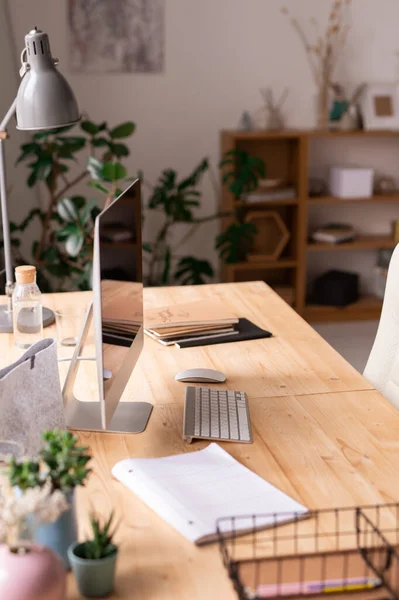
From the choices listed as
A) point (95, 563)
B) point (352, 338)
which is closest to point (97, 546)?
point (95, 563)

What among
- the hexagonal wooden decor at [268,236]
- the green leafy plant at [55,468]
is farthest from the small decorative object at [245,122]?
the green leafy plant at [55,468]

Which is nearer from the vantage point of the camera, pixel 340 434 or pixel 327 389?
pixel 340 434

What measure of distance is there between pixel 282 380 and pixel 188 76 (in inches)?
118

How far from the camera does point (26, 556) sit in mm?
975

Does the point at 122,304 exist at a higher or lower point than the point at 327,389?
higher

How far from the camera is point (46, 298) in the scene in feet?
8.53

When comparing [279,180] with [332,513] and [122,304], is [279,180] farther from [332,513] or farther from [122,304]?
[332,513]

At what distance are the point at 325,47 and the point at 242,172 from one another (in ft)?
3.12

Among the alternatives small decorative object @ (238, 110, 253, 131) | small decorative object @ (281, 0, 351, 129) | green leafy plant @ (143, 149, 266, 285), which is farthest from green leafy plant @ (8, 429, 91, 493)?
small decorative object @ (281, 0, 351, 129)

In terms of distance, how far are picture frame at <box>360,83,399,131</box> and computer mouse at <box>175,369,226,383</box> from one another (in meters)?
3.14

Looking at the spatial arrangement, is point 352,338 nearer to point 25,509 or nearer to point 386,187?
point 386,187

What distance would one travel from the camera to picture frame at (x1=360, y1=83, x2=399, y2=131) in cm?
463

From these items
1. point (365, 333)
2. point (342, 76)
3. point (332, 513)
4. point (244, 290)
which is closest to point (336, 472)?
point (332, 513)

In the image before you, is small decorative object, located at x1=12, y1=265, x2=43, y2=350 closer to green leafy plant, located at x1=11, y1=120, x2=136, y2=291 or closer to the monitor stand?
the monitor stand
